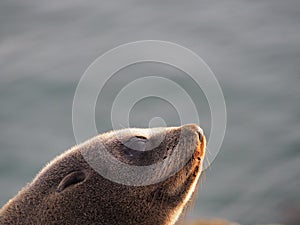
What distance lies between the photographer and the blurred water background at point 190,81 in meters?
32.4

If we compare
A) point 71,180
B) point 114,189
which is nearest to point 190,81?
point 71,180

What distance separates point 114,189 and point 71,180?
523mm

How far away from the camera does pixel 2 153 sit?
36906 mm

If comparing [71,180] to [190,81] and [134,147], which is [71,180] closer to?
[134,147]

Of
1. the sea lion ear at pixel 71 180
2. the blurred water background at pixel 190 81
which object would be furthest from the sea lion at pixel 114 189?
the blurred water background at pixel 190 81

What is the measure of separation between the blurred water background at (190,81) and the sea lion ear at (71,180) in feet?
55.9

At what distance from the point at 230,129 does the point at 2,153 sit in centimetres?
961

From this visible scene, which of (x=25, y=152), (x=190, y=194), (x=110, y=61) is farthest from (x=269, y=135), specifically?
(x=190, y=194)

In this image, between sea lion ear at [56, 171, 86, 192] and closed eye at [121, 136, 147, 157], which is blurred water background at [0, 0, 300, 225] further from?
sea lion ear at [56, 171, 86, 192]

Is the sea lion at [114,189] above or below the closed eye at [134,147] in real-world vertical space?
below

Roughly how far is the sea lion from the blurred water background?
54.9 feet

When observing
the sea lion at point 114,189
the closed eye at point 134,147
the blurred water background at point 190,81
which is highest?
the closed eye at point 134,147

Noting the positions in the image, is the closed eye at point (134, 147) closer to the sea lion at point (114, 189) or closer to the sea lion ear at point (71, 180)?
the sea lion at point (114, 189)

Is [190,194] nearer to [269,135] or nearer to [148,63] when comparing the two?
[269,135]
